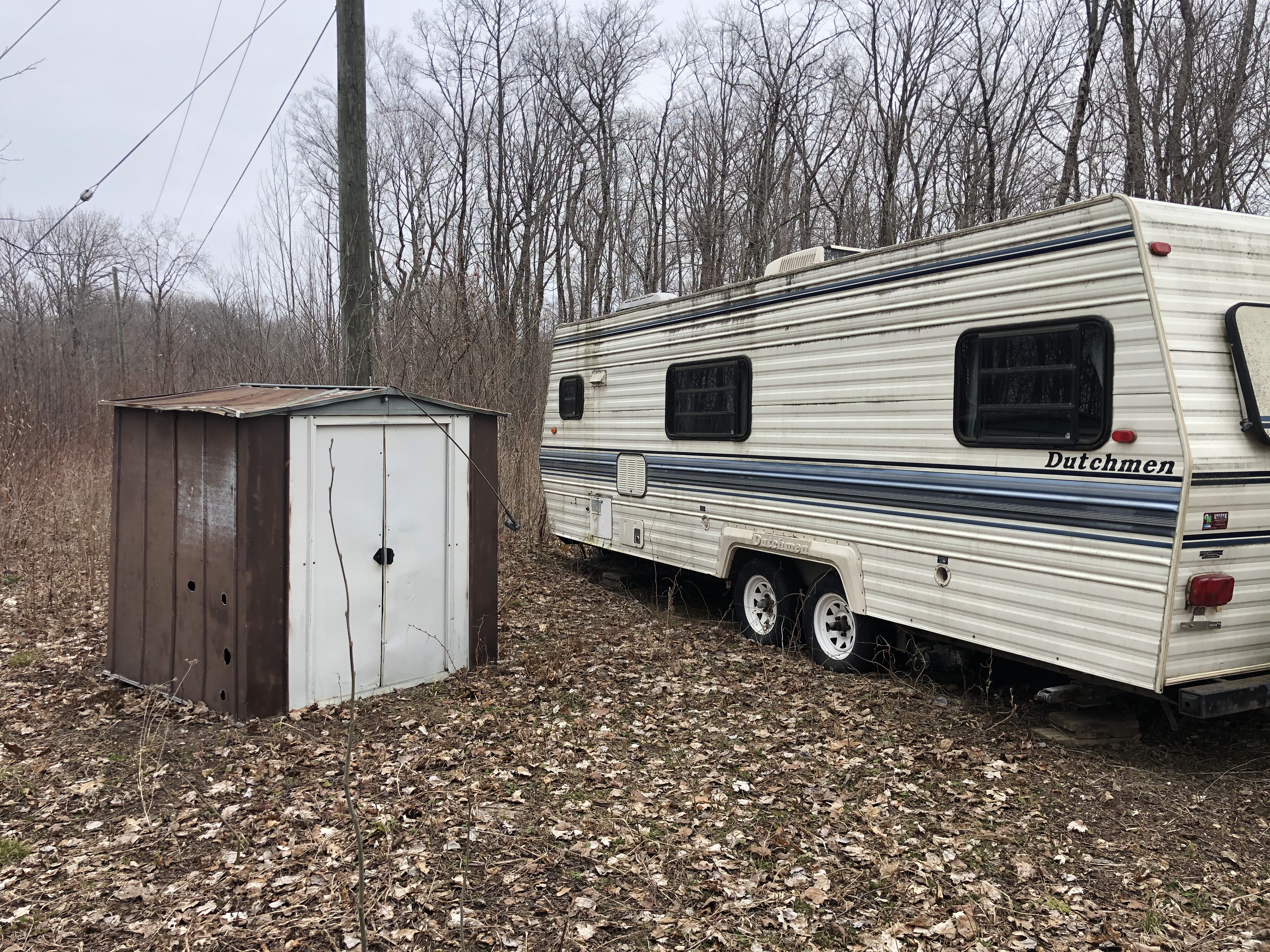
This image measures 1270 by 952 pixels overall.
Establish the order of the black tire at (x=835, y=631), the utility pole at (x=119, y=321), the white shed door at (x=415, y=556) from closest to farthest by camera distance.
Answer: the white shed door at (x=415, y=556)
the black tire at (x=835, y=631)
the utility pole at (x=119, y=321)

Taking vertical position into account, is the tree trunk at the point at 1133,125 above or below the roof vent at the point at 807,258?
above

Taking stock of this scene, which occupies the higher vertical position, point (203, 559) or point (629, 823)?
point (203, 559)

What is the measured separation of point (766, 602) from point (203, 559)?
446 cm

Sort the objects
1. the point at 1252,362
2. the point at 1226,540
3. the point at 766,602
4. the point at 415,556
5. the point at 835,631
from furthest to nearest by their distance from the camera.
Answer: the point at 766,602
the point at 835,631
the point at 415,556
the point at 1252,362
the point at 1226,540

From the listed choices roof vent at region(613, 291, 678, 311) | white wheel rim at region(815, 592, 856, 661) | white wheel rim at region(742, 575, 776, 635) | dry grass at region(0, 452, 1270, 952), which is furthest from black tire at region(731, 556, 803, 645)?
roof vent at region(613, 291, 678, 311)

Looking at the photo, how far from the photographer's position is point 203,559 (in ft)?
19.2

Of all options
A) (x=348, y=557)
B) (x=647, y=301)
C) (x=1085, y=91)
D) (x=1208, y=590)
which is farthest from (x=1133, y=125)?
(x=348, y=557)

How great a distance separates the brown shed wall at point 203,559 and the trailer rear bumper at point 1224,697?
17.1ft

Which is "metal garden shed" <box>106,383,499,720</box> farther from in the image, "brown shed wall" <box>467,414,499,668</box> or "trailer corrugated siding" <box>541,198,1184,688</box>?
"trailer corrugated siding" <box>541,198,1184,688</box>

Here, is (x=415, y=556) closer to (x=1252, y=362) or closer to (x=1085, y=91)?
(x=1252, y=362)

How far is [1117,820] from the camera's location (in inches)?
173

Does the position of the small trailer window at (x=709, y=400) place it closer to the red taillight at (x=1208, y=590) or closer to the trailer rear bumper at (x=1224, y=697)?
the red taillight at (x=1208, y=590)

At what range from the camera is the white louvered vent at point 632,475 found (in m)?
9.03

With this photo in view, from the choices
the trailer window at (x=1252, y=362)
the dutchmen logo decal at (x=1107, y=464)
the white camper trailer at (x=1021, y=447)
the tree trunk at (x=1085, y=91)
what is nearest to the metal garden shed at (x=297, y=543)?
the white camper trailer at (x=1021, y=447)
